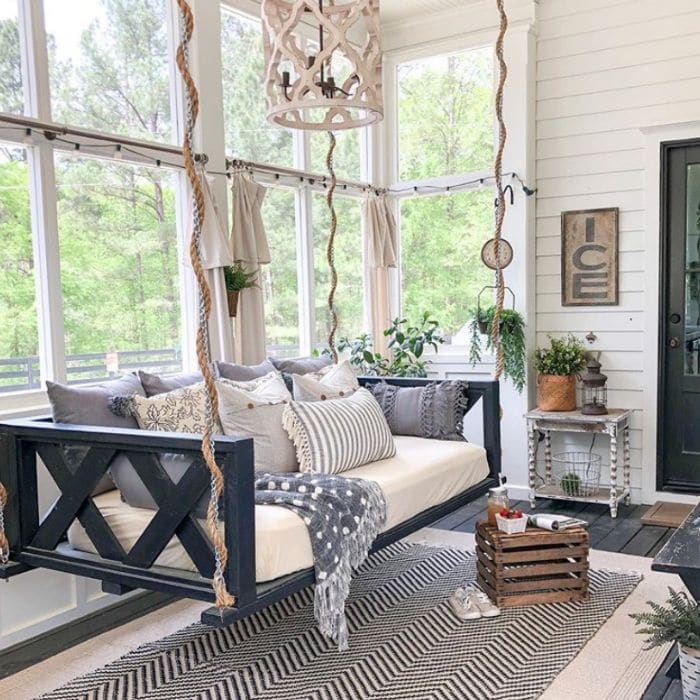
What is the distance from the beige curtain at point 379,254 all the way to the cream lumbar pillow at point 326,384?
1484mm

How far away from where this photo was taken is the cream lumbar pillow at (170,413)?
2.91 meters

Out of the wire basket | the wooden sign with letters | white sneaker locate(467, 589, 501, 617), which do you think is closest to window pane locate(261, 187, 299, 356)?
the wooden sign with letters

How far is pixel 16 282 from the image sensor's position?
317 centimetres

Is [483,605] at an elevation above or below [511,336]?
below

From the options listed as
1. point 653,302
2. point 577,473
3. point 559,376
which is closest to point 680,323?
point 653,302

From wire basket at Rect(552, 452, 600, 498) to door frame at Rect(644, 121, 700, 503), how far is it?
0.30 m

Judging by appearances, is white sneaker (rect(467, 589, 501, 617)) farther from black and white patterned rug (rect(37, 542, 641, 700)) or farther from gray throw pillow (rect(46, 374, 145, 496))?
gray throw pillow (rect(46, 374, 145, 496))

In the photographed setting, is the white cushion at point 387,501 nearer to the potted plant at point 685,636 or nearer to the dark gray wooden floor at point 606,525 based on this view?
the dark gray wooden floor at point 606,525

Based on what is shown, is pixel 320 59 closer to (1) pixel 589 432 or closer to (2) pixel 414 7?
(2) pixel 414 7

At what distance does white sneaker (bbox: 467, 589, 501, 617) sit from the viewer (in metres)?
3.12

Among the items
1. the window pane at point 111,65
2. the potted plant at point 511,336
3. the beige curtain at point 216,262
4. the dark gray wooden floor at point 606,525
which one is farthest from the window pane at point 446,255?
the window pane at point 111,65

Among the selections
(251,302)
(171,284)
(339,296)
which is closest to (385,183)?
(339,296)

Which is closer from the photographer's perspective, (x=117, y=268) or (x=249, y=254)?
(x=117, y=268)

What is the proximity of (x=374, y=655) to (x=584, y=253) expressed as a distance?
308cm
